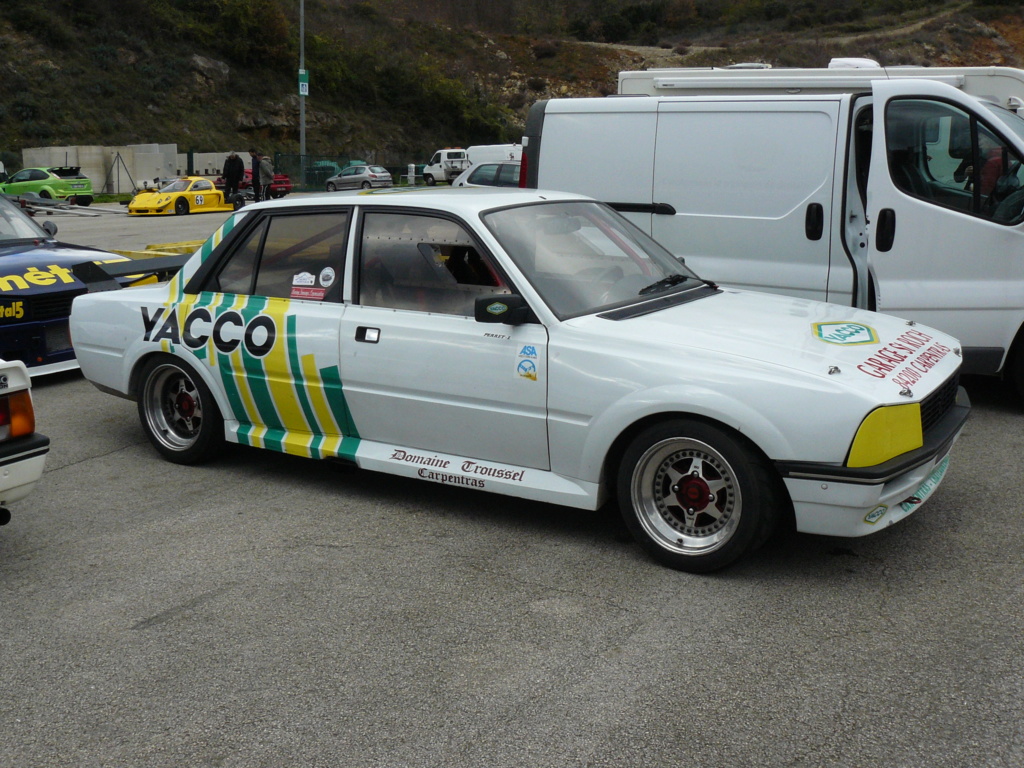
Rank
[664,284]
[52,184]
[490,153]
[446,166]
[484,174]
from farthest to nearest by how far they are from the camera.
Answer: [446,166], [490,153], [52,184], [484,174], [664,284]

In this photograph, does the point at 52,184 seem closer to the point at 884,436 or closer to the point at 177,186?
the point at 177,186

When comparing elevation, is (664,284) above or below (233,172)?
below

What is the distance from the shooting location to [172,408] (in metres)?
5.96

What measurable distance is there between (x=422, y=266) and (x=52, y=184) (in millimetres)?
33781

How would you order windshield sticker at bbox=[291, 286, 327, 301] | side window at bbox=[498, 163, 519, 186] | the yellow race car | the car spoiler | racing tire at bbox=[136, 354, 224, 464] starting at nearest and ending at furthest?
windshield sticker at bbox=[291, 286, 327, 301] → racing tire at bbox=[136, 354, 224, 464] → the car spoiler → side window at bbox=[498, 163, 519, 186] → the yellow race car

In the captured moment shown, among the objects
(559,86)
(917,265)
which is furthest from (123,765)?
(559,86)

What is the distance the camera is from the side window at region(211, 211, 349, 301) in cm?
525

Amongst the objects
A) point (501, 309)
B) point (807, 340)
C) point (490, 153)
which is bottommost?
point (807, 340)

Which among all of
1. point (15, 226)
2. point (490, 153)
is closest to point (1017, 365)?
point (15, 226)

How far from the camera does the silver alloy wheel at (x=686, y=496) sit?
164 inches

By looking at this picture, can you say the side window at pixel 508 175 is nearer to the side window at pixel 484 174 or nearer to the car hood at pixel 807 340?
the side window at pixel 484 174

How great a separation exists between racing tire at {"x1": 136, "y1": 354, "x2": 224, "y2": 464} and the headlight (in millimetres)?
3394

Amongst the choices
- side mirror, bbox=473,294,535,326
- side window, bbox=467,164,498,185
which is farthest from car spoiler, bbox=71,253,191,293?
side window, bbox=467,164,498,185

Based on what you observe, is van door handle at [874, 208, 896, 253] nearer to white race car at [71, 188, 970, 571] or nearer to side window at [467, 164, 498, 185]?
white race car at [71, 188, 970, 571]
